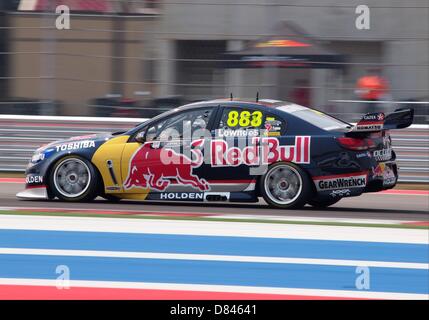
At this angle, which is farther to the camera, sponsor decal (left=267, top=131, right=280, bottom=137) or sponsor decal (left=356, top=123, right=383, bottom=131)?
sponsor decal (left=267, top=131, right=280, bottom=137)

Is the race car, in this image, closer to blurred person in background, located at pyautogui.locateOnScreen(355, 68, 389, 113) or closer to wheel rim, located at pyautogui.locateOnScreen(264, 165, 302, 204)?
wheel rim, located at pyautogui.locateOnScreen(264, 165, 302, 204)

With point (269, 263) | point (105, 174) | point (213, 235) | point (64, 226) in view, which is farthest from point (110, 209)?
point (269, 263)

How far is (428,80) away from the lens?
13.9 metres

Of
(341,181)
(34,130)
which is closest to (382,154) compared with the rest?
(341,181)

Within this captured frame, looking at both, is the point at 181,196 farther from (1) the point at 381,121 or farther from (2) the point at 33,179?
(1) the point at 381,121

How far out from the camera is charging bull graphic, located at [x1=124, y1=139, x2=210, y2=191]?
10.2 meters

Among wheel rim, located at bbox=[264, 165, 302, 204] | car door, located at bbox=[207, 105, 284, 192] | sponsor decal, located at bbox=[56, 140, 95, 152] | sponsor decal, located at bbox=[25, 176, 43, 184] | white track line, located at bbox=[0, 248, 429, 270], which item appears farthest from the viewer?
sponsor decal, located at bbox=[25, 176, 43, 184]

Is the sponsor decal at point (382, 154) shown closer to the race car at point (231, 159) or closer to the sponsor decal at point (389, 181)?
the race car at point (231, 159)

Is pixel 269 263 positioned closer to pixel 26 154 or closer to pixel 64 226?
pixel 64 226

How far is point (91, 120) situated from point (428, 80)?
16.8 ft

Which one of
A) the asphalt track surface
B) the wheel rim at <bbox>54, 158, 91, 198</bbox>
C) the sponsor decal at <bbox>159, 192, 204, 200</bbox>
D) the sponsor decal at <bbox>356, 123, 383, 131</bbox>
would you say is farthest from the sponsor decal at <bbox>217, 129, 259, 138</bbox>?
the wheel rim at <bbox>54, 158, 91, 198</bbox>

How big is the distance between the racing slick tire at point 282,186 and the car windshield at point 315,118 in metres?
0.57

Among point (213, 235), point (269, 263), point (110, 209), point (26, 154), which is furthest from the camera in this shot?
point (26, 154)

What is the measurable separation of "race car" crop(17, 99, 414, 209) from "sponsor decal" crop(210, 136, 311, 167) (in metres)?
0.01
